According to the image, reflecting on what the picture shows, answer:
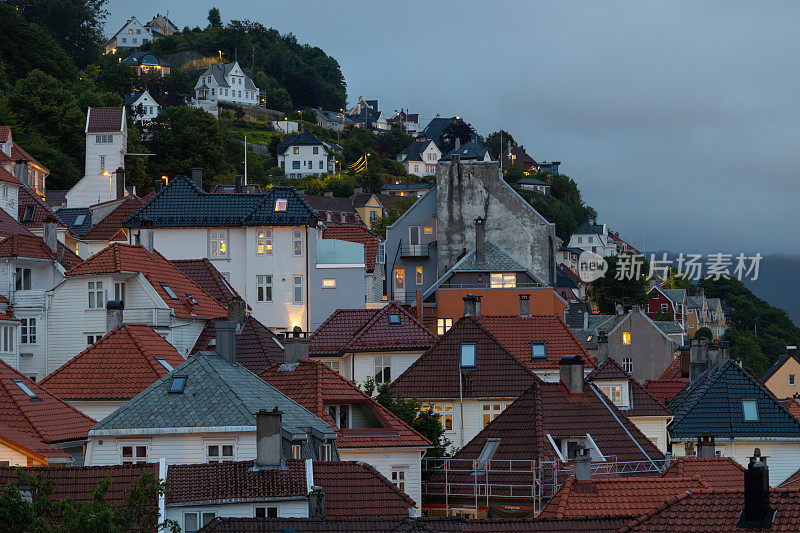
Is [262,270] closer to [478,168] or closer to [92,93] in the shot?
[478,168]

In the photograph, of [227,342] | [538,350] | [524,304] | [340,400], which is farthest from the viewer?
[524,304]

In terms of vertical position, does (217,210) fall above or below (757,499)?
above

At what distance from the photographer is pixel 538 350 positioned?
6081cm

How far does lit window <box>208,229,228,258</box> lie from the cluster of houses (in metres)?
0.10

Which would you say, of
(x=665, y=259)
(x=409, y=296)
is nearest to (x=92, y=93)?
(x=409, y=296)

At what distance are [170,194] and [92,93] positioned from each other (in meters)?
55.6

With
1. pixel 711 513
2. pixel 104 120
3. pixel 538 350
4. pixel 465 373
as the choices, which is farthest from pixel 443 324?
pixel 711 513

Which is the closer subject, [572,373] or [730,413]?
[572,373]

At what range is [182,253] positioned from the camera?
76562 mm

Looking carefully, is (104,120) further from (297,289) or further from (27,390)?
(27,390)

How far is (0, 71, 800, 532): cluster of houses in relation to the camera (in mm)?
34125

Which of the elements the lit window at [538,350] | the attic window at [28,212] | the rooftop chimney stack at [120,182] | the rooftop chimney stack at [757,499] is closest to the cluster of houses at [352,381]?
the rooftop chimney stack at [757,499]

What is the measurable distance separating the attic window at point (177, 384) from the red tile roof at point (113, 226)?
141ft

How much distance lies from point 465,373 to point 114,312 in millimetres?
13719
